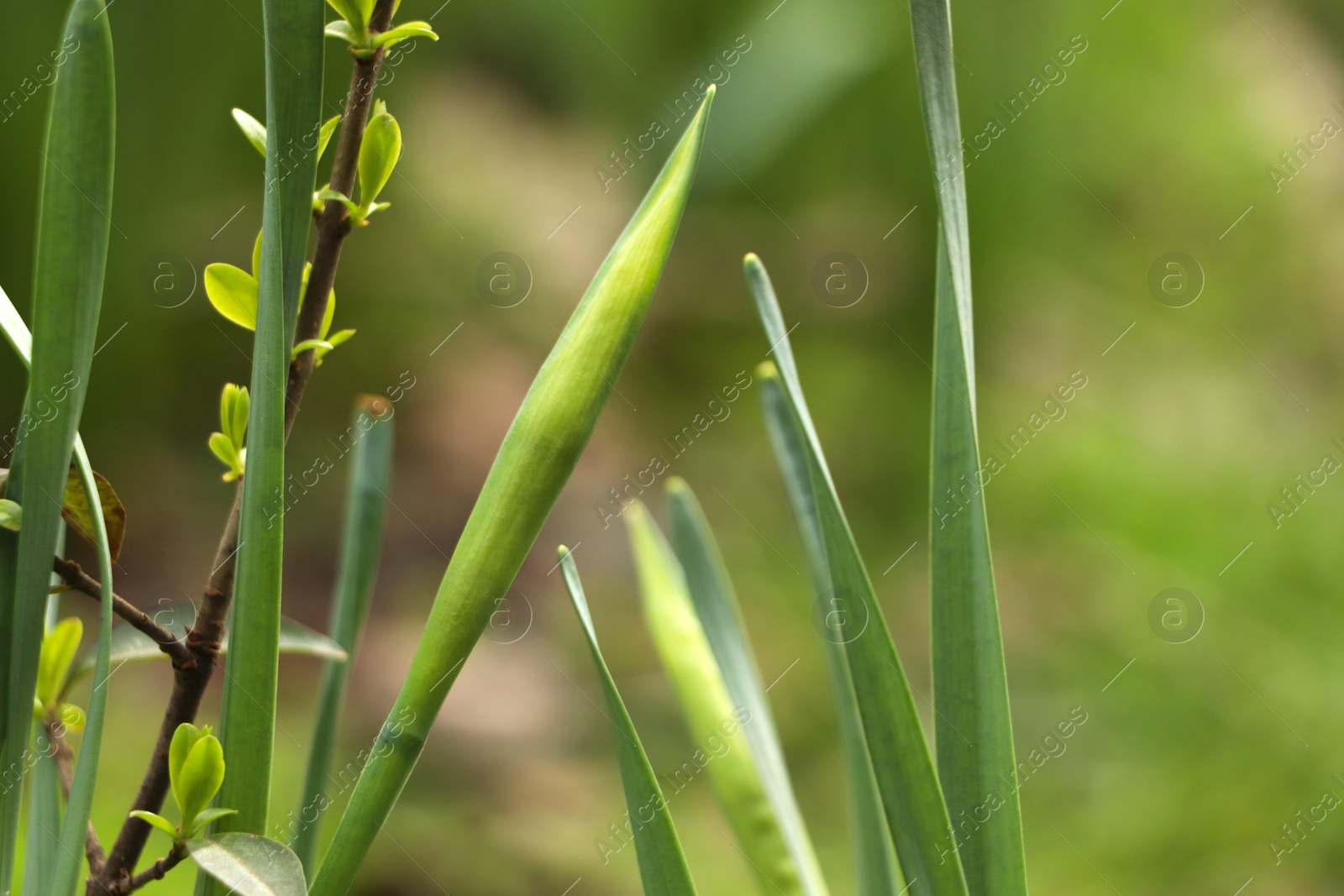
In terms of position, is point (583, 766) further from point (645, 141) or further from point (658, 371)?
point (645, 141)

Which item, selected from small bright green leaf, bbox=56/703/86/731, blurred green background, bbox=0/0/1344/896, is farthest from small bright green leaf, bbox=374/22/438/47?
blurred green background, bbox=0/0/1344/896

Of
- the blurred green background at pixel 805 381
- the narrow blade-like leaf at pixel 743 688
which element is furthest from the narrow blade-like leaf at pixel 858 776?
the blurred green background at pixel 805 381

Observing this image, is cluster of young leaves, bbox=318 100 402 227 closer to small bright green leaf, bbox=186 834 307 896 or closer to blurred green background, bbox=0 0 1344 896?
small bright green leaf, bbox=186 834 307 896

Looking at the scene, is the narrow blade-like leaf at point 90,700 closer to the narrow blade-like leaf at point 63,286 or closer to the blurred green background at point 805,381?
the narrow blade-like leaf at point 63,286

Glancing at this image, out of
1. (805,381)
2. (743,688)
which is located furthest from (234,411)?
(805,381)

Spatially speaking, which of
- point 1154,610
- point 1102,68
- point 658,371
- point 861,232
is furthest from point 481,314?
point 1102,68
